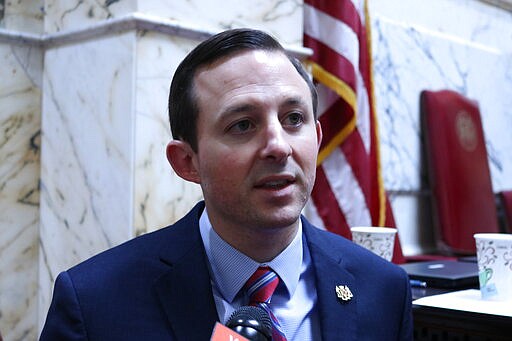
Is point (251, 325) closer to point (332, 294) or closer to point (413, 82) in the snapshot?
point (332, 294)

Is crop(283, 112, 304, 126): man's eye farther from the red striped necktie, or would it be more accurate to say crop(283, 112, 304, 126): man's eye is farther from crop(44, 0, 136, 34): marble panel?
crop(44, 0, 136, 34): marble panel

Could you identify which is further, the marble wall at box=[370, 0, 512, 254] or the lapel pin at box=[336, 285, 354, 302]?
the marble wall at box=[370, 0, 512, 254]

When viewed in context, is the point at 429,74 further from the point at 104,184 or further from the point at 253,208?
the point at 253,208

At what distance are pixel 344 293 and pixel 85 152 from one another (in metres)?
1.60

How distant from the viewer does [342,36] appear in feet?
11.4

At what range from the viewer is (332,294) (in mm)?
1599

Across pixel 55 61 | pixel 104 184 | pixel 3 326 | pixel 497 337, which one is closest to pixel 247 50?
pixel 497 337

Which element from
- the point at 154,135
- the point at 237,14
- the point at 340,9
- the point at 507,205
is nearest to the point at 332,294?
the point at 154,135

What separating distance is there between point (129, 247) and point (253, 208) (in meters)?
0.35

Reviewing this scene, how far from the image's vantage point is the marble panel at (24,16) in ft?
10.00

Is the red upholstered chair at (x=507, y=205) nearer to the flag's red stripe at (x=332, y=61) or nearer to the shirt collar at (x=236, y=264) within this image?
the flag's red stripe at (x=332, y=61)

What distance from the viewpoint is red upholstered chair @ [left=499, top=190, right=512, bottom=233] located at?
4.81 meters

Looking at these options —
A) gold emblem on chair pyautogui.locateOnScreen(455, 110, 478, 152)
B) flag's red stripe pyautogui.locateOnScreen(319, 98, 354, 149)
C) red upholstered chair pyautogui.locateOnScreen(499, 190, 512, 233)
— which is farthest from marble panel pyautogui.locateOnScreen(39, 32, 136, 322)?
red upholstered chair pyautogui.locateOnScreen(499, 190, 512, 233)

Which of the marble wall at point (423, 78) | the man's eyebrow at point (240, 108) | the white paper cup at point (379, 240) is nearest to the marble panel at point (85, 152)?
the white paper cup at point (379, 240)
